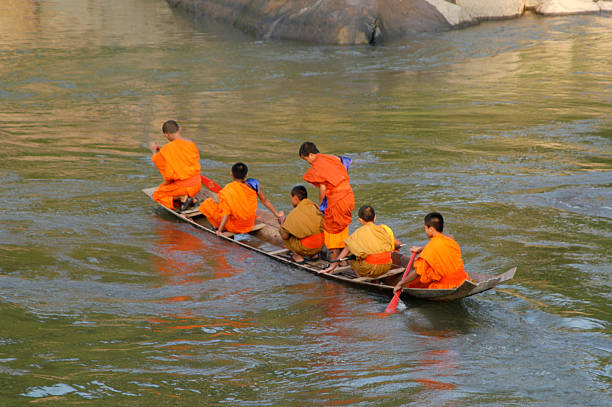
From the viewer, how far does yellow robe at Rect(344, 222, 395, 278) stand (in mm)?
6781

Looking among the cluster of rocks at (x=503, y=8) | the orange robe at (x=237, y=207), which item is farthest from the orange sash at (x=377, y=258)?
the cluster of rocks at (x=503, y=8)

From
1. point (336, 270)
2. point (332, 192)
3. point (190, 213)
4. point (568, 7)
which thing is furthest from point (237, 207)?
point (568, 7)

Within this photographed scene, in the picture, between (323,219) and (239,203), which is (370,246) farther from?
(239,203)

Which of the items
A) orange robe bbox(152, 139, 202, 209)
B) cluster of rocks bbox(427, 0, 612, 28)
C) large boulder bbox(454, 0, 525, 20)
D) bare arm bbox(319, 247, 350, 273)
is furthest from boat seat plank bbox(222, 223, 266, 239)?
large boulder bbox(454, 0, 525, 20)

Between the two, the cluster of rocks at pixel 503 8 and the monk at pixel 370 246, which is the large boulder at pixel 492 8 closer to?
the cluster of rocks at pixel 503 8

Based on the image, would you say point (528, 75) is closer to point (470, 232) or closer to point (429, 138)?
point (429, 138)

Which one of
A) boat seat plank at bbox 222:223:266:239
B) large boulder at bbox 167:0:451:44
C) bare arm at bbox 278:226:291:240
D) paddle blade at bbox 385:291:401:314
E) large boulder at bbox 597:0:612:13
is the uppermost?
large boulder at bbox 597:0:612:13

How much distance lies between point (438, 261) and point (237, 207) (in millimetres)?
2817

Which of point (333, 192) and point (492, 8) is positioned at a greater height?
point (492, 8)

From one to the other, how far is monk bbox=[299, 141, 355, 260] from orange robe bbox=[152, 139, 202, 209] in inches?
85.0

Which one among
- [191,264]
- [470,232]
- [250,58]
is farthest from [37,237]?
[250,58]

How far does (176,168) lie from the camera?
9023 millimetres

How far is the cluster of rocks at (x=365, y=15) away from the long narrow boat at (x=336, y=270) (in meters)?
12.3

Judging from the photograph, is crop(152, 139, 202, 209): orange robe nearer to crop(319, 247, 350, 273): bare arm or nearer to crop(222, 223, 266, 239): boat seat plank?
crop(222, 223, 266, 239): boat seat plank
